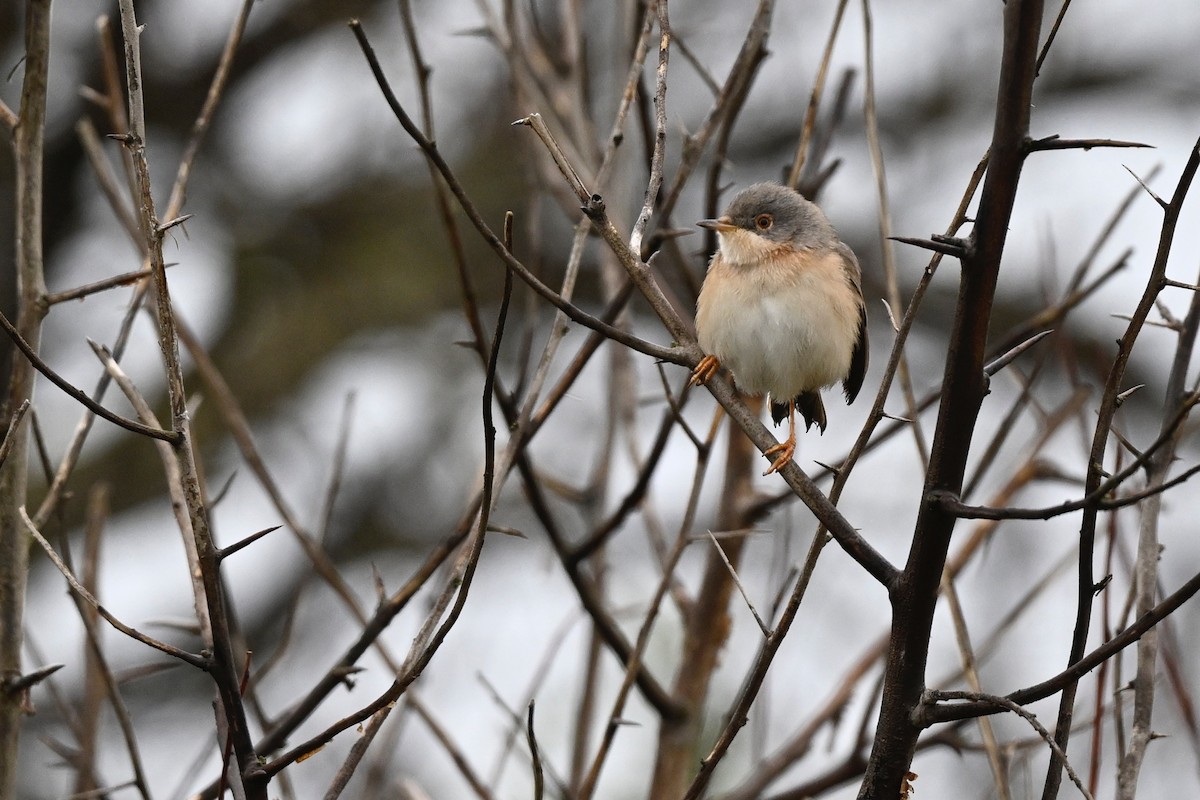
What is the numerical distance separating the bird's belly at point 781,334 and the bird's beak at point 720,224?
0.24 metres

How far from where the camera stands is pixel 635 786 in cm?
795

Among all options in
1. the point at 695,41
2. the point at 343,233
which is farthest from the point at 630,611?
the point at 343,233

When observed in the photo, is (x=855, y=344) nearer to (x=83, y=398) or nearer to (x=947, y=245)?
(x=947, y=245)

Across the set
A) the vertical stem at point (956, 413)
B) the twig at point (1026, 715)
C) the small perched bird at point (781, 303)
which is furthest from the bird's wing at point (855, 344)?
the twig at point (1026, 715)

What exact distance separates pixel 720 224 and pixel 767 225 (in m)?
→ 0.19

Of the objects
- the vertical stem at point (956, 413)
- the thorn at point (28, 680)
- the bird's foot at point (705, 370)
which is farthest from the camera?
the bird's foot at point (705, 370)

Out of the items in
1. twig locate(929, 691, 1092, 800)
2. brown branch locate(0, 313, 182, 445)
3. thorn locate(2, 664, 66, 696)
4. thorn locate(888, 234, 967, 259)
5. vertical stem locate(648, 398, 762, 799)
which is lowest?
twig locate(929, 691, 1092, 800)

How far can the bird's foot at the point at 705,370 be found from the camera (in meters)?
2.82

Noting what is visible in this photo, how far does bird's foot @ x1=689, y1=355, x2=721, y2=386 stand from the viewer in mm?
2818

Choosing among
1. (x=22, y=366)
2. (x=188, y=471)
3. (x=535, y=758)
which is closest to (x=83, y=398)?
(x=188, y=471)

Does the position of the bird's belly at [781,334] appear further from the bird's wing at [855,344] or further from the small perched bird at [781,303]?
the bird's wing at [855,344]

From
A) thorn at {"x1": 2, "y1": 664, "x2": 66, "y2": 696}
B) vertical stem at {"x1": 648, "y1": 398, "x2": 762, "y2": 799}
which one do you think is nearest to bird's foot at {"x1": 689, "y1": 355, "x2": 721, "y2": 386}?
vertical stem at {"x1": 648, "y1": 398, "x2": 762, "y2": 799}

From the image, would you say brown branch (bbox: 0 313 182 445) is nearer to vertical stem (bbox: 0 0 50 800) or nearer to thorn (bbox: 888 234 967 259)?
vertical stem (bbox: 0 0 50 800)

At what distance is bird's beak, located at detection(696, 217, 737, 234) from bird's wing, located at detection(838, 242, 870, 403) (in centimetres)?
45
